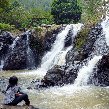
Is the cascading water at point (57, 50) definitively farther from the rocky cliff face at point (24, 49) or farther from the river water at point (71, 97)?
the river water at point (71, 97)

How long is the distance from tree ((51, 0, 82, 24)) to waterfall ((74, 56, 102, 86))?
31352 mm

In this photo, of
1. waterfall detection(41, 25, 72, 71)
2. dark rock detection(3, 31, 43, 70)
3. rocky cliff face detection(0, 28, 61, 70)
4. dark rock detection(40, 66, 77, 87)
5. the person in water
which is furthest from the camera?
rocky cliff face detection(0, 28, 61, 70)

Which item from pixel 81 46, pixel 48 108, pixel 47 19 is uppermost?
pixel 47 19

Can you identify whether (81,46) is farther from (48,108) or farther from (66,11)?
(66,11)

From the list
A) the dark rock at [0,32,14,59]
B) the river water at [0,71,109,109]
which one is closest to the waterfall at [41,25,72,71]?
the dark rock at [0,32,14,59]

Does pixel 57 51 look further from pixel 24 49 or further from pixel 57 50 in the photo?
pixel 24 49

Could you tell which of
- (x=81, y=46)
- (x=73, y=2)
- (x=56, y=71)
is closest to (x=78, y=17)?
(x=73, y=2)

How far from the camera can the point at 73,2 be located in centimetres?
6044

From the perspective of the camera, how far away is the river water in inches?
642

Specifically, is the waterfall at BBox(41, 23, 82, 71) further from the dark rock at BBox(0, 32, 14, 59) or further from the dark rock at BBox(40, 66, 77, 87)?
the dark rock at BBox(40, 66, 77, 87)

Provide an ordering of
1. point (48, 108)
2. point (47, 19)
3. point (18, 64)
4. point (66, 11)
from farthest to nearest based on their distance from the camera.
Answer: point (47, 19) < point (66, 11) < point (18, 64) < point (48, 108)

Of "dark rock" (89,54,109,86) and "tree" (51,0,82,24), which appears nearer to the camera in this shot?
"dark rock" (89,54,109,86)

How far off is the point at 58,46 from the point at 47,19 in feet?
79.4

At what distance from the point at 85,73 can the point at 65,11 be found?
33.8 m
